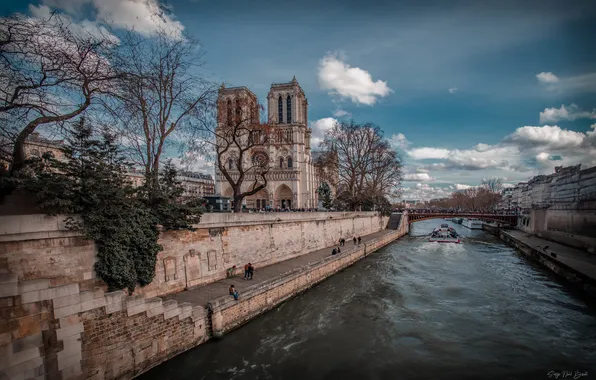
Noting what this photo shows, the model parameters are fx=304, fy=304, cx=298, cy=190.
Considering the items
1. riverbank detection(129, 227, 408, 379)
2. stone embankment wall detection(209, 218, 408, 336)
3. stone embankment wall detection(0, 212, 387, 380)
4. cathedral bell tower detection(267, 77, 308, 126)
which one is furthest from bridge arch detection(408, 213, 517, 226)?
stone embankment wall detection(0, 212, 387, 380)

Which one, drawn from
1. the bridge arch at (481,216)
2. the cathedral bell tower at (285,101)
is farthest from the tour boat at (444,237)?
the cathedral bell tower at (285,101)

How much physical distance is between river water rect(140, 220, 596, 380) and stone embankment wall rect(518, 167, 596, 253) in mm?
6473

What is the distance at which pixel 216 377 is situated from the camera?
7.21 metres

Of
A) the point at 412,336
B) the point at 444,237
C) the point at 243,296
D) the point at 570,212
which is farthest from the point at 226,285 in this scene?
the point at 444,237

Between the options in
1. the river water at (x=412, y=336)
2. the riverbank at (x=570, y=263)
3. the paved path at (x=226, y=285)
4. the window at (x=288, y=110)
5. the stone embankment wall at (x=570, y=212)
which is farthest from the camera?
the window at (x=288, y=110)

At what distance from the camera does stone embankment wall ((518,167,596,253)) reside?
749 inches

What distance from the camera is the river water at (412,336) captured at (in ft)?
24.8

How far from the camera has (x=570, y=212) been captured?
72.3 feet

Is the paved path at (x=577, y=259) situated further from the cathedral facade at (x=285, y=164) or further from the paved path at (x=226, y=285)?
the cathedral facade at (x=285, y=164)

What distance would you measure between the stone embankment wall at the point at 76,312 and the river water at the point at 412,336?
2.84ft

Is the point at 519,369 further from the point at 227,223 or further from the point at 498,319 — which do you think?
the point at 227,223

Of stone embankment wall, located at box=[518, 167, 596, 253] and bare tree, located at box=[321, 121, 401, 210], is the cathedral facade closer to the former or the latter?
bare tree, located at box=[321, 121, 401, 210]

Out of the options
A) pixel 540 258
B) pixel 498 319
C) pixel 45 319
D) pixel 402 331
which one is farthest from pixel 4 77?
pixel 540 258

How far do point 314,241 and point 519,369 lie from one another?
1339 centimetres
